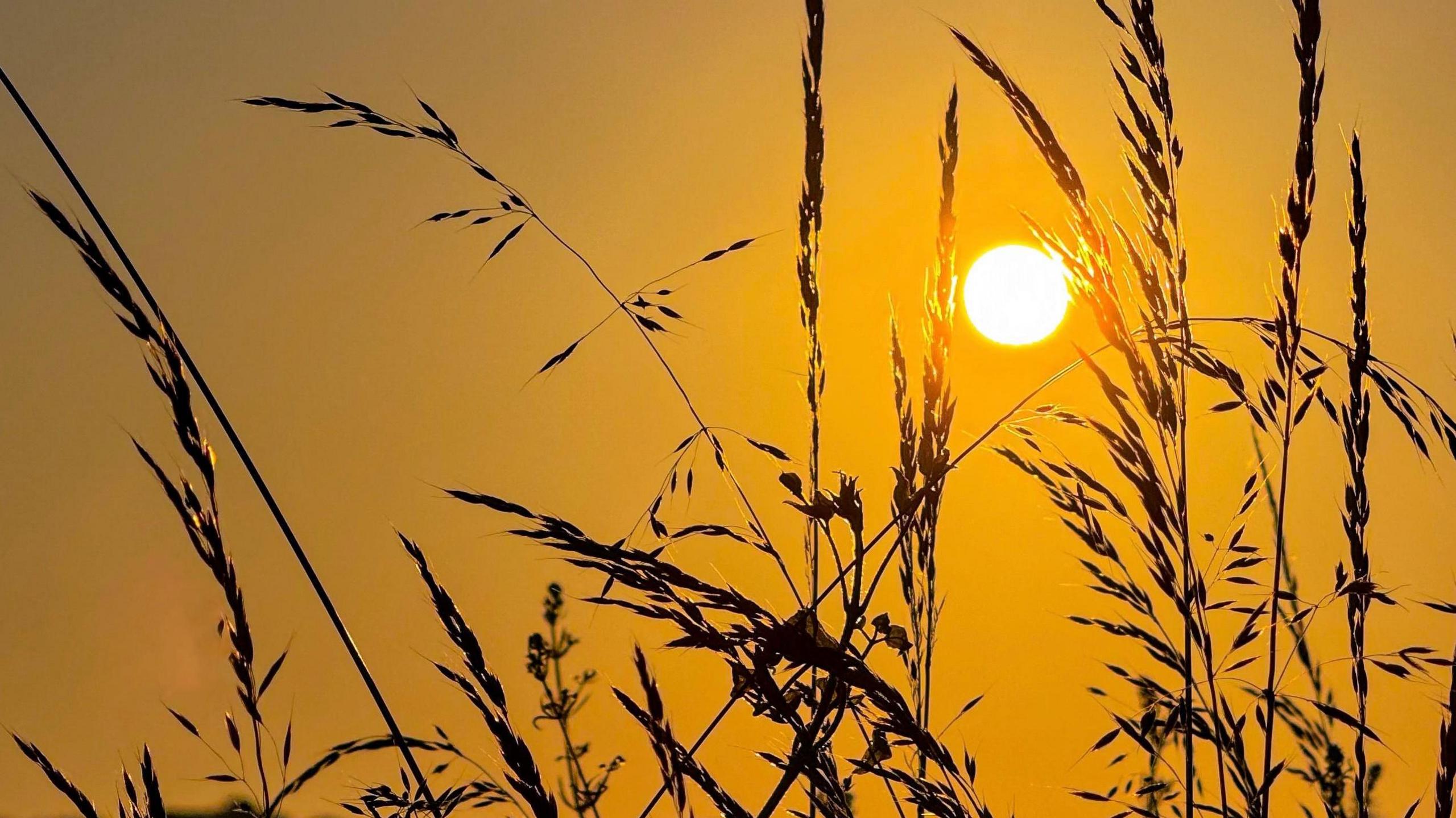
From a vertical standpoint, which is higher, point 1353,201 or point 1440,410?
point 1353,201

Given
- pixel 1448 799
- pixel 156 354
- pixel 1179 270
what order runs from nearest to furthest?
1. pixel 156 354
2. pixel 1448 799
3. pixel 1179 270

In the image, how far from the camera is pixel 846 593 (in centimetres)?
118

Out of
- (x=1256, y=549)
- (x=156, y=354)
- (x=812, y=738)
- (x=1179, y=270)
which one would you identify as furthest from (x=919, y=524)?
(x=156, y=354)

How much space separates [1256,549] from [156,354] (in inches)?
49.4

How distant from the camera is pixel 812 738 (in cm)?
100

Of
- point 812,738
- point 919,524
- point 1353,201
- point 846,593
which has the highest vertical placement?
point 1353,201

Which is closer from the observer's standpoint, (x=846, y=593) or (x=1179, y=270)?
(x=846, y=593)

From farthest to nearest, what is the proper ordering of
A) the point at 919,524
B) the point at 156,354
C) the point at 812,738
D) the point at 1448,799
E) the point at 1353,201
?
the point at 919,524 → the point at 1353,201 → the point at 1448,799 → the point at 156,354 → the point at 812,738

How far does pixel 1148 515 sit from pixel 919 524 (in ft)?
1.69

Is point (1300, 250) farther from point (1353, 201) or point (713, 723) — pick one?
point (713, 723)

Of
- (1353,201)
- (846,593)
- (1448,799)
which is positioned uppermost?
(1353,201)

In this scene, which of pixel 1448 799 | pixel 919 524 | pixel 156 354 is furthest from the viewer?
pixel 919 524

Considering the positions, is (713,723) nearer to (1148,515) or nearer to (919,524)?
(1148,515)

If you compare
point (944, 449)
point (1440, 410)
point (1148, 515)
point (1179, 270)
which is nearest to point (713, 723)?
point (944, 449)
